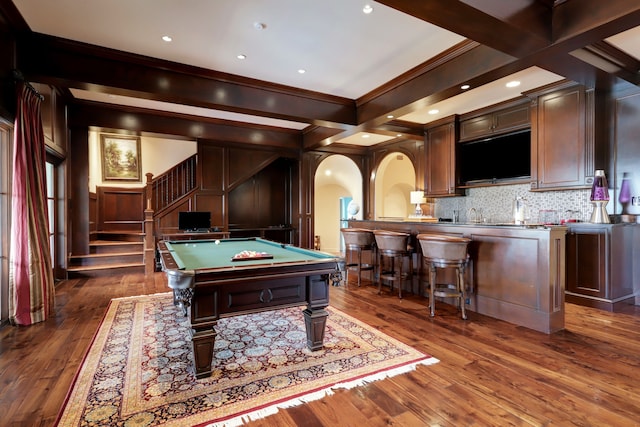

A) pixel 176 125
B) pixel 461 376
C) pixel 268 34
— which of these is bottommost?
pixel 461 376

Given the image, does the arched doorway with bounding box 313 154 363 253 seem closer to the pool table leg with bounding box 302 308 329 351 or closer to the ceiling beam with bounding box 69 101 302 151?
the ceiling beam with bounding box 69 101 302 151

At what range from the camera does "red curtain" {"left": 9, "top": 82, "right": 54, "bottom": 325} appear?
10.7ft

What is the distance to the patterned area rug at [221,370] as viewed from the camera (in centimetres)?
190

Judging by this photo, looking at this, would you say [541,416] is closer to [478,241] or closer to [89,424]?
[478,241]

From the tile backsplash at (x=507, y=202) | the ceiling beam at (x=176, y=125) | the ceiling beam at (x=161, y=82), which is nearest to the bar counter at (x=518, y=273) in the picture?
the tile backsplash at (x=507, y=202)

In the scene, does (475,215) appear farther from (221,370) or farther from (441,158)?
(221,370)

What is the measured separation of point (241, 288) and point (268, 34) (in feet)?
8.56

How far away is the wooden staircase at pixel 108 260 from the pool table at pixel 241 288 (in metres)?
3.94

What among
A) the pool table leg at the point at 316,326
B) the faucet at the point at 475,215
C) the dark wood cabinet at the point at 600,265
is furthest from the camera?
the faucet at the point at 475,215

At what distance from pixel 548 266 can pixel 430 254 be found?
1.12 meters

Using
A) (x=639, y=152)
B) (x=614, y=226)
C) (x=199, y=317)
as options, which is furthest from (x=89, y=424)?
(x=639, y=152)

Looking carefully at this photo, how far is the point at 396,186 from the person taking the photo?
32.8 ft

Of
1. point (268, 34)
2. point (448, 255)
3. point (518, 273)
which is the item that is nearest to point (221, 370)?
point (448, 255)

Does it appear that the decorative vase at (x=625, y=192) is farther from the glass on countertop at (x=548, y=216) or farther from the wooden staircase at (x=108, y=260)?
the wooden staircase at (x=108, y=260)
